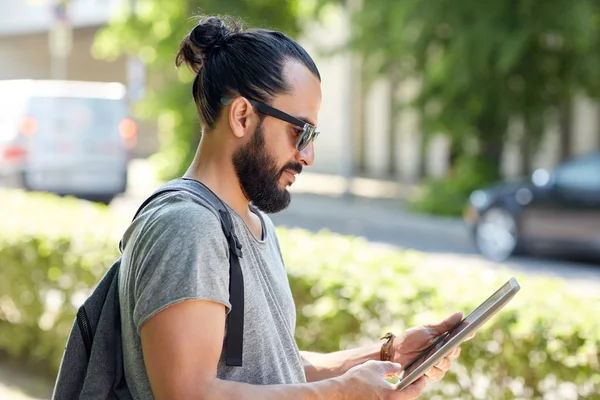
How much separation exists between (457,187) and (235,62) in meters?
16.9

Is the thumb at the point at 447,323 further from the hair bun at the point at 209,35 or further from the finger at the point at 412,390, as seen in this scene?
the hair bun at the point at 209,35

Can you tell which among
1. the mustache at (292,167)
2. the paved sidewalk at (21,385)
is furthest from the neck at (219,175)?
the paved sidewalk at (21,385)

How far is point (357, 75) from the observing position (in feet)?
85.6

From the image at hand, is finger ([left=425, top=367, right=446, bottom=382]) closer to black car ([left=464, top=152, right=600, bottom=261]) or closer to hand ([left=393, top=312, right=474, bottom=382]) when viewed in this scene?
hand ([left=393, top=312, right=474, bottom=382])

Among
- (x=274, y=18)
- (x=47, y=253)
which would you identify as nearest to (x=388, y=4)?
(x=274, y=18)

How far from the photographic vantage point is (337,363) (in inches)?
103

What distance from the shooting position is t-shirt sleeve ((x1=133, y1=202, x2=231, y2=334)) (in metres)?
1.92

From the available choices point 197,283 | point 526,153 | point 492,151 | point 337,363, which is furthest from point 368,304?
point 526,153

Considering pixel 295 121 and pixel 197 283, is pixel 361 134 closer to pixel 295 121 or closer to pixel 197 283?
pixel 295 121

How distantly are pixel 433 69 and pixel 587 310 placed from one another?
1320cm

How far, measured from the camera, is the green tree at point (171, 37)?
21453mm

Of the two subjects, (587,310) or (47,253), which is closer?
→ (587,310)

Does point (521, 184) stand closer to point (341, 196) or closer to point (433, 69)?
point (433, 69)

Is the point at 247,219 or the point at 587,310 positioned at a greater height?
the point at 247,219
